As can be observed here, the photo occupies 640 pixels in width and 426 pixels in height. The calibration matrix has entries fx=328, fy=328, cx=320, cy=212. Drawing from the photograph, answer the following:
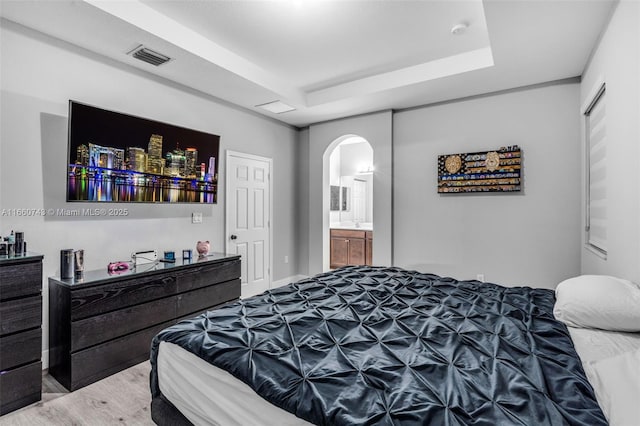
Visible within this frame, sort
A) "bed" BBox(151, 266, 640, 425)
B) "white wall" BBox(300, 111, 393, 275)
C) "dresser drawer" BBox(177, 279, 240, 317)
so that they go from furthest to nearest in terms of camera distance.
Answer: "white wall" BBox(300, 111, 393, 275)
"dresser drawer" BBox(177, 279, 240, 317)
"bed" BBox(151, 266, 640, 425)

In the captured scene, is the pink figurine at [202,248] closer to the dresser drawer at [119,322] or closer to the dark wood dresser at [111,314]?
the dark wood dresser at [111,314]

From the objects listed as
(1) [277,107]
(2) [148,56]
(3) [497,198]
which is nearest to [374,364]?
(2) [148,56]

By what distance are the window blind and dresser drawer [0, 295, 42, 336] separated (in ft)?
13.6

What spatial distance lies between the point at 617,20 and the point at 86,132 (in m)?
3.95

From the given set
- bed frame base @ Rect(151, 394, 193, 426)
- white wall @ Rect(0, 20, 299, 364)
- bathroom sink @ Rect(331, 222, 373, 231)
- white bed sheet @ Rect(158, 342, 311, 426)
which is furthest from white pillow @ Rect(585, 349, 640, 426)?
bathroom sink @ Rect(331, 222, 373, 231)

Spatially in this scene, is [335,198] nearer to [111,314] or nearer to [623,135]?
[111,314]

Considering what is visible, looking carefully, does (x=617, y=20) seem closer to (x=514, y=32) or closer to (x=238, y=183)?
(x=514, y=32)

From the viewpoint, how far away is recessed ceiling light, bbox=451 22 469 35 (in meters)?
2.83

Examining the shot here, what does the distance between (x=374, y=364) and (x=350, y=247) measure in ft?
15.9

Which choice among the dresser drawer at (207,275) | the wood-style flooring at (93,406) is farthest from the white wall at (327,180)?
the wood-style flooring at (93,406)

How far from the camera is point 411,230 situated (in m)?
4.49

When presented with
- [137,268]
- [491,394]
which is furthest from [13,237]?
[491,394]

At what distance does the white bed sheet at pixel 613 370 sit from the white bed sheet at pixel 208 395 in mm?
951

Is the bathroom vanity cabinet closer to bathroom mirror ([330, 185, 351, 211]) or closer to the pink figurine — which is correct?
bathroom mirror ([330, 185, 351, 211])
